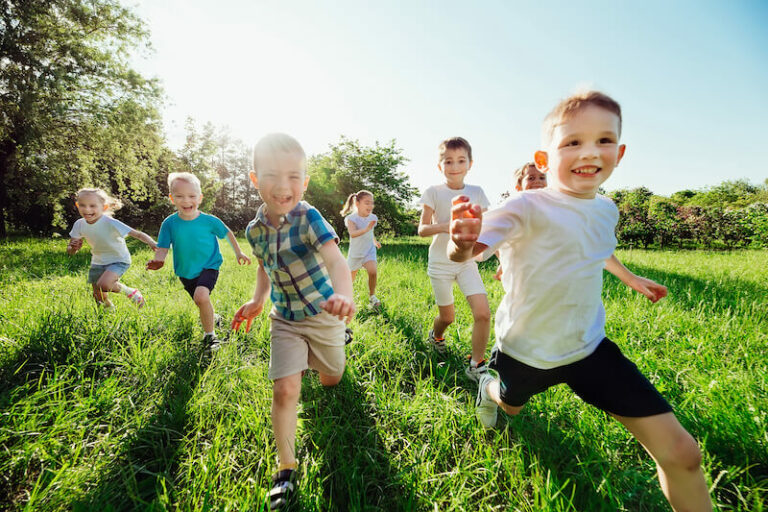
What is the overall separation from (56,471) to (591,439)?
3.02 meters

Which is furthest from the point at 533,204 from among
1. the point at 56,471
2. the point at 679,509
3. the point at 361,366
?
the point at 56,471

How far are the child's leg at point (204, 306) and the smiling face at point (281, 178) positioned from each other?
2.08 metres

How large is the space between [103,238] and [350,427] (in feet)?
14.9

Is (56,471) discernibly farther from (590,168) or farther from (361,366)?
(590,168)

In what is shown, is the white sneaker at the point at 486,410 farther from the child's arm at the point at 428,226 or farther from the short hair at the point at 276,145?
the short hair at the point at 276,145

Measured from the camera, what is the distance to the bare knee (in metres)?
1.83

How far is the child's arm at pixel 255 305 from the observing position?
7.16 ft

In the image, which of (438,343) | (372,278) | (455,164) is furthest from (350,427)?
(372,278)

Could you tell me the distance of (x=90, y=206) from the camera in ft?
14.3

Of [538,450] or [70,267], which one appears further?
[70,267]

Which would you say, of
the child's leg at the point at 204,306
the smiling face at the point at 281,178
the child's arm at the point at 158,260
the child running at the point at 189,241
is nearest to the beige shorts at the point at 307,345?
the smiling face at the point at 281,178

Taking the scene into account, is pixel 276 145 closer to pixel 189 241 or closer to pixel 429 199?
pixel 429 199

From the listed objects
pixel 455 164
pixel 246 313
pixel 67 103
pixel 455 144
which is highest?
pixel 67 103

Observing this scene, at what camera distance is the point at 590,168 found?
1.50 meters
